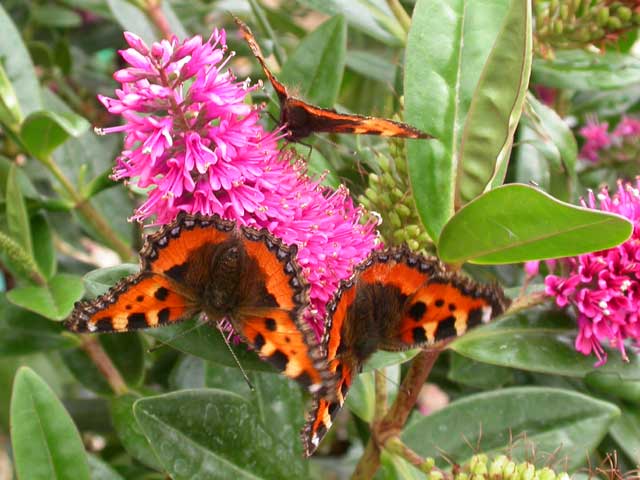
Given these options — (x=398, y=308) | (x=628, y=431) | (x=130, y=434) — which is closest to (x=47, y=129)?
(x=130, y=434)

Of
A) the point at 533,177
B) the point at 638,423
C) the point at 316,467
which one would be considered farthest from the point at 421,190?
the point at 316,467

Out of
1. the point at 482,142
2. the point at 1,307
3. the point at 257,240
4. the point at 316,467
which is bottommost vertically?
the point at 316,467

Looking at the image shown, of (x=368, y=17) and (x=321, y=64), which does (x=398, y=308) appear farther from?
(x=368, y=17)

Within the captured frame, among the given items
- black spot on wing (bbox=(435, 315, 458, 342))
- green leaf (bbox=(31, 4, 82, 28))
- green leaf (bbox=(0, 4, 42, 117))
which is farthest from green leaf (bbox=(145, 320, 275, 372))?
green leaf (bbox=(31, 4, 82, 28))

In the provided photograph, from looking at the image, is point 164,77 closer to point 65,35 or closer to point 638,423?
point 638,423

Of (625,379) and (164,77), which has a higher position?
(164,77)

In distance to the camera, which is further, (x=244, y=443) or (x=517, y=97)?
(x=244, y=443)

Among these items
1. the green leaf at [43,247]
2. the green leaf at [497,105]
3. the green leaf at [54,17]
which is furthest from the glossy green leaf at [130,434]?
the green leaf at [54,17]
